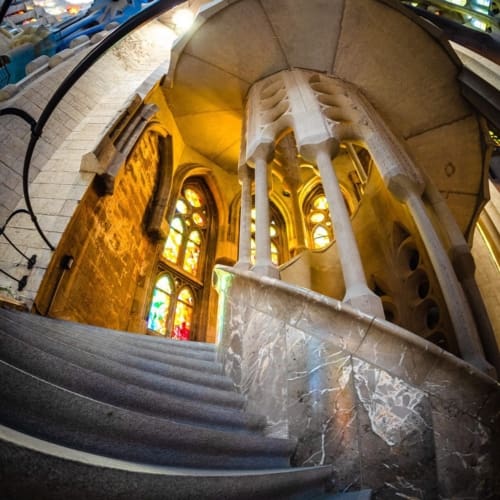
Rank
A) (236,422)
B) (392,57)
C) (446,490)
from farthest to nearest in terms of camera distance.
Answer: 1. (392,57)
2. (236,422)
3. (446,490)

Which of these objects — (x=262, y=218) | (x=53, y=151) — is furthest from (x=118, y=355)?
(x=53, y=151)

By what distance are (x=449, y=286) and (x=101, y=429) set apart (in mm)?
3450

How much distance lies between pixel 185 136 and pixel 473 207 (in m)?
6.38

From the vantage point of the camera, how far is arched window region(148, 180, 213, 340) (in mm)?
6293

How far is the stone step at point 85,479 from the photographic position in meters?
0.59

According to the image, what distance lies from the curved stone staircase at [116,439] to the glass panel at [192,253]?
5.77 meters

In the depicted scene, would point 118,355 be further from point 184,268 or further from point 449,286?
point 184,268

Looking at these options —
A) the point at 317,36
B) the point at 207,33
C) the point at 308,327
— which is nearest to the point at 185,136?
the point at 207,33

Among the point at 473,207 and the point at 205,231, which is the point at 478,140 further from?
the point at 205,231

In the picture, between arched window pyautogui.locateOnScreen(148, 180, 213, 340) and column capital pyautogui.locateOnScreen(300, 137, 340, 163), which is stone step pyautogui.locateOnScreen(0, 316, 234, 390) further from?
arched window pyautogui.locateOnScreen(148, 180, 213, 340)

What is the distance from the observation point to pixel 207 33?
194 inches

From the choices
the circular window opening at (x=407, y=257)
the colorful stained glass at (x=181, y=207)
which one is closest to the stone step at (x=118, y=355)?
the circular window opening at (x=407, y=257)

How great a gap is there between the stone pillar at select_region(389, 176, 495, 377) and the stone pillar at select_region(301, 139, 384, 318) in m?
1.02

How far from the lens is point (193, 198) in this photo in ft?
27.7
